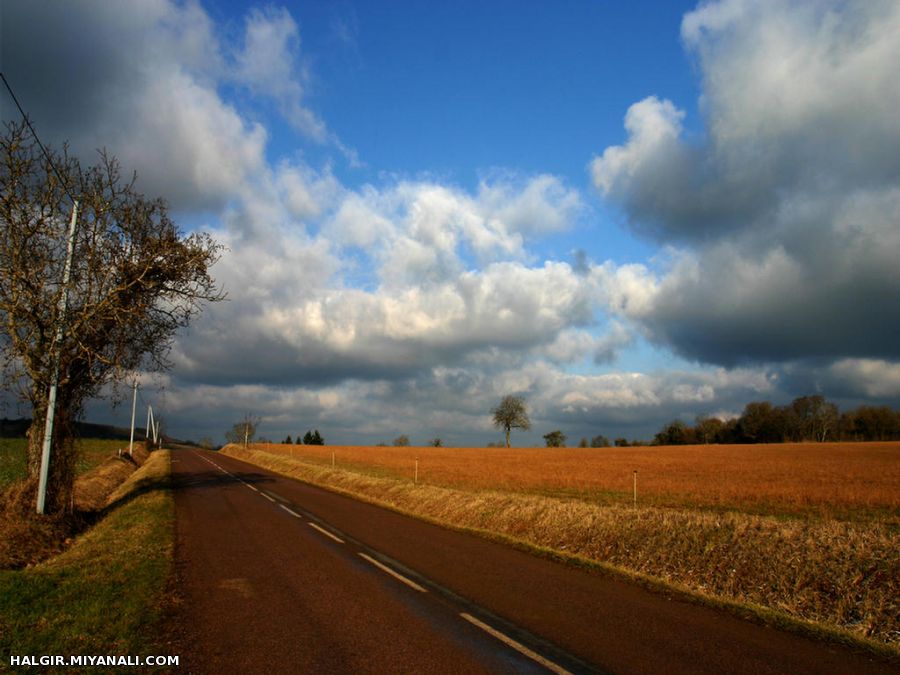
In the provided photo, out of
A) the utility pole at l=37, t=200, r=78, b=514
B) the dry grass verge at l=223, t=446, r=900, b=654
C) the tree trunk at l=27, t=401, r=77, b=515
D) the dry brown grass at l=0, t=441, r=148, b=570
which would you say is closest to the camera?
the dry grass verge at l=223, t=446, r=900, b=654

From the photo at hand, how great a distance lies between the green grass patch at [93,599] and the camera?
248 inches

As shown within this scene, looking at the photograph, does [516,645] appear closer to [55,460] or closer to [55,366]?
[55,366]

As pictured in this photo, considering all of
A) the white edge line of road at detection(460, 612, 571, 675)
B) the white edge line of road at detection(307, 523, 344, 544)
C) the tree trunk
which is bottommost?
the white edge line of road at detection(307, 523, 344, 544)

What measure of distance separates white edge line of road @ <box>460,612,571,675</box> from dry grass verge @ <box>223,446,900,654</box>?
4.23m

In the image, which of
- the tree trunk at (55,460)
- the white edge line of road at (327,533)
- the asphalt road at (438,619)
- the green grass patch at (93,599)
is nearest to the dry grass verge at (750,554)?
the asphalt road at (438,619)

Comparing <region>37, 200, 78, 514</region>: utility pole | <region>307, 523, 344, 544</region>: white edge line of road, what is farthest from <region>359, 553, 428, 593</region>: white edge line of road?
<region>37, 200, 78, 514</region>: utility pole

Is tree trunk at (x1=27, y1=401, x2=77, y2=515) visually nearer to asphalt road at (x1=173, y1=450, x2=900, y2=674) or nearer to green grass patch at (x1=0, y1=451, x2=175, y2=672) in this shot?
green grass patch at (x1=0, y1=451, x2=175, y2=672)

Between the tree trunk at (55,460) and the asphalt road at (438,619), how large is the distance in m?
4.06

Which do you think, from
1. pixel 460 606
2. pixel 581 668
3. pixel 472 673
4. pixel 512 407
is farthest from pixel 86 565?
pixel 512 407

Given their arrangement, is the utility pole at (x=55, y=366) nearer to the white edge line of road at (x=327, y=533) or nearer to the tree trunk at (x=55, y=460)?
the tree trunk at (x=55, y=460)

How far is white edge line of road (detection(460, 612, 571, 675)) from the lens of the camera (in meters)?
5.95

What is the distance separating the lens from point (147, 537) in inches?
503

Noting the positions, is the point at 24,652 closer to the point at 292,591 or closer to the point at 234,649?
the point at 234,649

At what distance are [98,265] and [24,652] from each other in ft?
35.6
